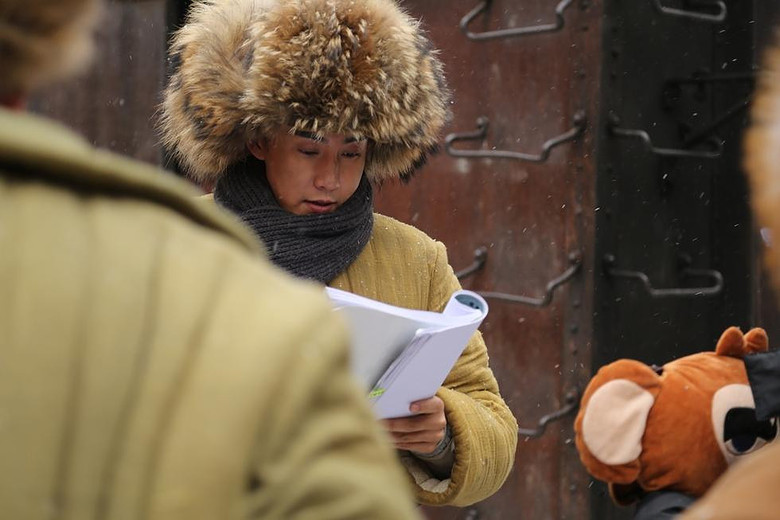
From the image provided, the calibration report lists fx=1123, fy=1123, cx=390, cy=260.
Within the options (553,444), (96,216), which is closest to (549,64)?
(553,444)

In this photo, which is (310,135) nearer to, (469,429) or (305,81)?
(305,81)

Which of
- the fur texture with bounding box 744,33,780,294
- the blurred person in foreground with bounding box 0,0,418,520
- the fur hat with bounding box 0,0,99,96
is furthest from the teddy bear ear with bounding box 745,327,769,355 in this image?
the fur hat with bounding box 0,0,99,96

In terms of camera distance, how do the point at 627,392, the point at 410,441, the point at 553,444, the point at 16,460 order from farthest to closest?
the point at 553,444
the point at 627,392
the point at 410,441
the point at 16,460

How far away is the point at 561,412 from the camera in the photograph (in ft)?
13.3

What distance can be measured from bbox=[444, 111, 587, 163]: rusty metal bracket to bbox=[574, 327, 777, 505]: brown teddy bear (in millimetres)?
1737

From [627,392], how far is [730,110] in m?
2.06

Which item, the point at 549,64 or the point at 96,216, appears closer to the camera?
the point at 96,216

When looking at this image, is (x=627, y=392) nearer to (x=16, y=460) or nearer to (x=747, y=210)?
(x=16, y=460)

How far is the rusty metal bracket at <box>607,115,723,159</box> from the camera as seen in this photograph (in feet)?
13.1

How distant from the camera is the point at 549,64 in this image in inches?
165

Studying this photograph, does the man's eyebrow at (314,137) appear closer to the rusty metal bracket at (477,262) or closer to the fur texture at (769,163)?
the fur texture at (769,163)

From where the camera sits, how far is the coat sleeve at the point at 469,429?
238 centimetres

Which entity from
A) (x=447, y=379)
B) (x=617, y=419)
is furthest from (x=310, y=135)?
(x=617, y=419)

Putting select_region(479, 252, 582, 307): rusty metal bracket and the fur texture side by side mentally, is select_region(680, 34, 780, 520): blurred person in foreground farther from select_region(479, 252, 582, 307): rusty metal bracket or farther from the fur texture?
select_region(479, 252, 582, 307): rusty metal bracket
